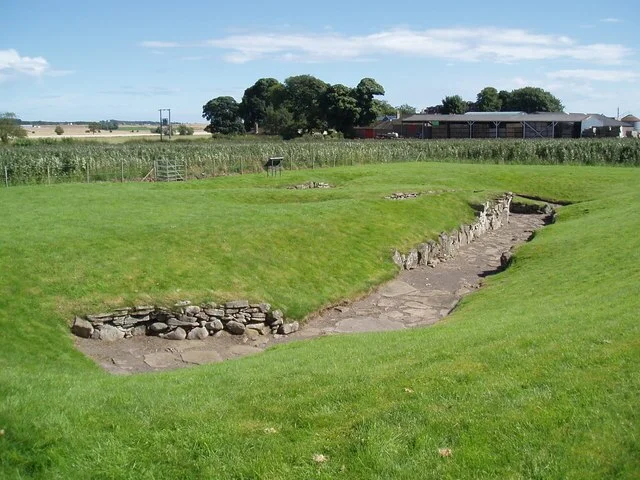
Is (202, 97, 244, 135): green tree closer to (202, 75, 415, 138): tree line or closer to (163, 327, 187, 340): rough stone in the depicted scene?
(202, 75, 415, 138): tree line

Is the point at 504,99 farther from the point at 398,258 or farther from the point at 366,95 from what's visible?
→ the point at 398,258

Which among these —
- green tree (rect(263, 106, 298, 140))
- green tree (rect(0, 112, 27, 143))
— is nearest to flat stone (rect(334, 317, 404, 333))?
green tree (rect(0, 112, 27, 143))

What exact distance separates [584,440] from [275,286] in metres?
14.2

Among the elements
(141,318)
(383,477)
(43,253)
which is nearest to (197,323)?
(141,318)

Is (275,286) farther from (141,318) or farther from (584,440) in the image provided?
(584,440)

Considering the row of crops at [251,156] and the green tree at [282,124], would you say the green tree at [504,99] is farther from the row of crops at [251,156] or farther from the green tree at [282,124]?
the row of crops at [251,156]

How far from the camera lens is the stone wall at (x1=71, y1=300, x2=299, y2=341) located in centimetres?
1739

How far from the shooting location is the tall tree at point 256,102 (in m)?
157

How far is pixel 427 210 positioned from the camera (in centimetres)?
3488

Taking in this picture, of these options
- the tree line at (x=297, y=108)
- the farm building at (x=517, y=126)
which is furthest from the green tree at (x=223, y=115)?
the farm building at (x=517, y=126)

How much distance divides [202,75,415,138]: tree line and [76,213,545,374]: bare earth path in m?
93.4

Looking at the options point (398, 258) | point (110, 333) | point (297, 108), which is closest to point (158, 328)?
point (110, 333)

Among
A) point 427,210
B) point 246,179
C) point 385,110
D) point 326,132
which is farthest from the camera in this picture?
point 385,110

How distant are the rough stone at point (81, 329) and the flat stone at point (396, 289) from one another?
10048mm
